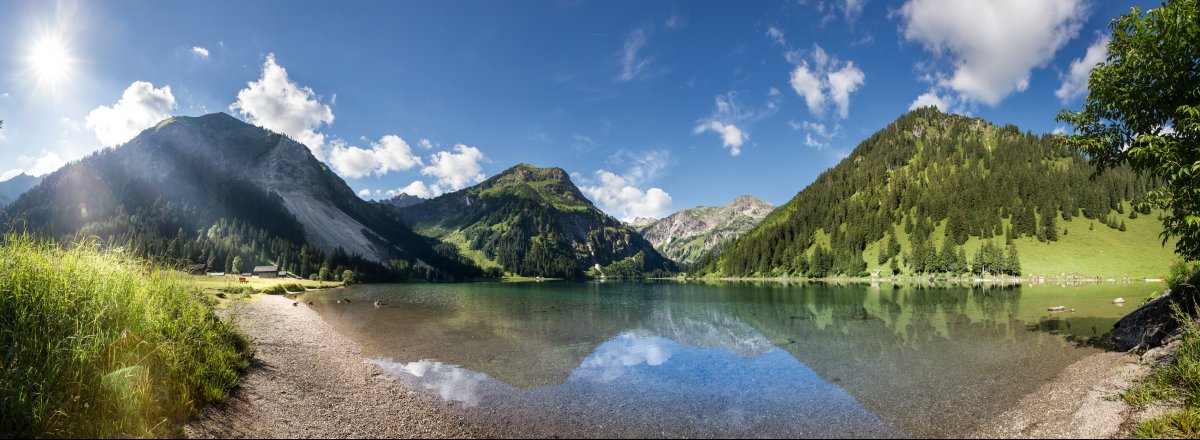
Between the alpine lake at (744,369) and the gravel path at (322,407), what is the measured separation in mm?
1522

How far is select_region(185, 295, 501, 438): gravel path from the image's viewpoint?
42.6 ft

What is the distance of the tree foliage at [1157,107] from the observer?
15148mm

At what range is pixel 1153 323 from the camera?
2217cm

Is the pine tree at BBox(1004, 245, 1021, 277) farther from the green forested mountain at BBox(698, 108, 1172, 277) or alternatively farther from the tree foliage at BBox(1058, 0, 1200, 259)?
the tree foliage at BBox(1058, 0, 1200, 259)

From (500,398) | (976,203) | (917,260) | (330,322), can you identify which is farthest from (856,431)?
(976,203)

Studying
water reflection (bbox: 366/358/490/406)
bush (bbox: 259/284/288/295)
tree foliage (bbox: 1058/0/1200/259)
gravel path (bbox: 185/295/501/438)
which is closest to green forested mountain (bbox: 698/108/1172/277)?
tree foliage (bbox: 1058/0/1200/259)

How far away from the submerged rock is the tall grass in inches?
1477

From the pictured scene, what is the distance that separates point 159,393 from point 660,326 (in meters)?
39.1

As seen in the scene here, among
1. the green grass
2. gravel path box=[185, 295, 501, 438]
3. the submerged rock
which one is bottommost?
gravel path box=[185, 295, 501, 438]

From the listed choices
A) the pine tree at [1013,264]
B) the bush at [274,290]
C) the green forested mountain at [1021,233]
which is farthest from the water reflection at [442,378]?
the green forested mountain at [1021,233]

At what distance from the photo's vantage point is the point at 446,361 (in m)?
26.6

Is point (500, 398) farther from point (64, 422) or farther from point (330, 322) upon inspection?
point (330, 322)

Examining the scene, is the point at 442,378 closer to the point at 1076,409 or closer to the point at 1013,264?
the point at 1076,409

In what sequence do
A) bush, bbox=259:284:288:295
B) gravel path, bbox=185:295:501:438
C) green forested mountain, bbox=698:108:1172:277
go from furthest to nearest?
green forested mountain, bbox=698:108:1172:277
bush, bbox=259:284:288:295
gravel path, bbox=185:295:501:438
